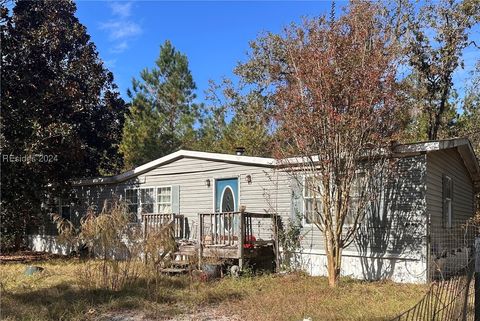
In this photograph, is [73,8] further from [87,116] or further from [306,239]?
[306,239]

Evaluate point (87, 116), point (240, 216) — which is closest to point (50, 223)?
point (87, 116)

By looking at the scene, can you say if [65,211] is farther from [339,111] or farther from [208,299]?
[339,111]

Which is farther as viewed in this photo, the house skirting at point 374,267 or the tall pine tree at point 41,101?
the tall pine tree at point 41,101

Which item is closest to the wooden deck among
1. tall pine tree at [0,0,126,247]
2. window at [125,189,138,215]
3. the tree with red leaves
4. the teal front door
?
the teal front door

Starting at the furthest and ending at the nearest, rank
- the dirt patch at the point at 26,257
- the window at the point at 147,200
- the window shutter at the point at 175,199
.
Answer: the dirt patch at the point at 26,257 → the window at the point at 147,200 → the window shutter at the point at 175,199

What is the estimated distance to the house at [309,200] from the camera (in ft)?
30.8

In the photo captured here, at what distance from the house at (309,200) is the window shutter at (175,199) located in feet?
0.09

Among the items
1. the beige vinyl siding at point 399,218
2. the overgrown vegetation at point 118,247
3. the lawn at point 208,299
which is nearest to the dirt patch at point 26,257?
the lawn at point 208,299

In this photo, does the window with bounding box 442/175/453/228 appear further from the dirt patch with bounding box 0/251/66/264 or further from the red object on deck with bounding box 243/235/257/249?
the dirt patch with bounding box 0/251/66/264

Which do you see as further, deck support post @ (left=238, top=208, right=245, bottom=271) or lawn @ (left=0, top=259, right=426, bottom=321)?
deck support post @ (left=238, top=208, right=245, bottom=271)

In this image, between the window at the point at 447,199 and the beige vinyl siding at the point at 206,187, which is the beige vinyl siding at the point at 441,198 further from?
the beige vinyl siding at the point at 206,187

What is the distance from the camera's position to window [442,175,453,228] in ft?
35.7

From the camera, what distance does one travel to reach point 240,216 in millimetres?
10047

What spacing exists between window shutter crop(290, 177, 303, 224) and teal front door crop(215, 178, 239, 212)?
1.68 m
